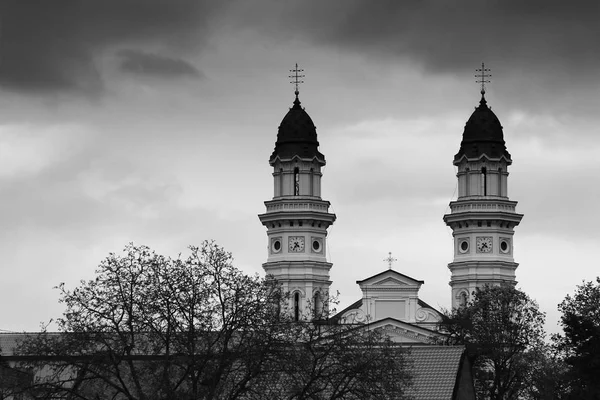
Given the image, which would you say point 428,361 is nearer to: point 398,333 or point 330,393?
point 330,393

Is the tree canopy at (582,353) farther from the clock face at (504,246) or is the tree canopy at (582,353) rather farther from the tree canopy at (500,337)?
the clock face at (504,246)

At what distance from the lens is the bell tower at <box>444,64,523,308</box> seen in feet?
474

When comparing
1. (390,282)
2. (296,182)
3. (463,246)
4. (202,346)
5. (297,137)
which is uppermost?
(297,137)

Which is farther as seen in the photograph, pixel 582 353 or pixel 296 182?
pixel 296 182

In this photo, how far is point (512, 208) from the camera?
146625 millimetres

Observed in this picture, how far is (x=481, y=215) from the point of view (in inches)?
5714

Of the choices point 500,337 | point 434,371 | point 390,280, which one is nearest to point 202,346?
point 434,371

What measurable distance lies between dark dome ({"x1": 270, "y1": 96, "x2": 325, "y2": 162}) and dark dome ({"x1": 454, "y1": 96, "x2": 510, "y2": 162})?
1058 cm

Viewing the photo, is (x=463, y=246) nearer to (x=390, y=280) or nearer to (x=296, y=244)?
(x=390, y=280)

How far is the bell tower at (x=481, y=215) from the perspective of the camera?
474ft

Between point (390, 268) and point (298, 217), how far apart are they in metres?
7.74

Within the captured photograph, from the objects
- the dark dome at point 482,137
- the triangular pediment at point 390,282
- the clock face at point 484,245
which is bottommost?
the triangular pediment at point 390,282

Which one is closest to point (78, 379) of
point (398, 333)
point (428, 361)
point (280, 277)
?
point (428, 361)

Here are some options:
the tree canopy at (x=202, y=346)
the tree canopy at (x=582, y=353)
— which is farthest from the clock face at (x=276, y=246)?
the tree canopy at (x=202, y=346)
